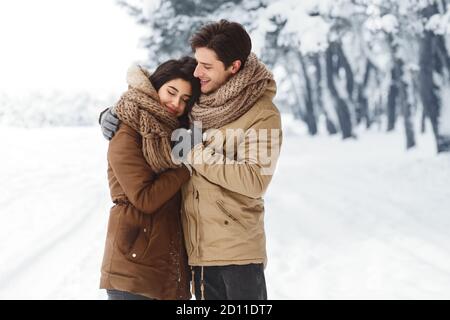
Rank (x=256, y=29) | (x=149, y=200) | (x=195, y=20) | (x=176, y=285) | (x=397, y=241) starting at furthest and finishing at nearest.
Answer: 1. (x=195, y=20)
2. (x=256, y=29)
3. (x=397, y=241)
4. (x=176, y=285)
5. (x=149, y=200)

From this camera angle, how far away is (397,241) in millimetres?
7398

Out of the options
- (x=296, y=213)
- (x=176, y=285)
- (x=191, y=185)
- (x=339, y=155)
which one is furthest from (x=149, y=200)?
(x=339, y=155)

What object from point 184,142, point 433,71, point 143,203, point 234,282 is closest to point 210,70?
point 184,142

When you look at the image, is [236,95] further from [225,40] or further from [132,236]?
[132,236]

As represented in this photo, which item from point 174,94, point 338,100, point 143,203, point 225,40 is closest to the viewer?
point 143,203

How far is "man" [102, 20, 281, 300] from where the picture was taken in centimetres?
286

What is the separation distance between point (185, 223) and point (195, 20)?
1116 centimetres

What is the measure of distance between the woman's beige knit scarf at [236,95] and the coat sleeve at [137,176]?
0.38m

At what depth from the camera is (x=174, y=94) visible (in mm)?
3090

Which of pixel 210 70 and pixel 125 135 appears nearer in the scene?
pixel 125 135

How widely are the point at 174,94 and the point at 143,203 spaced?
69 cm

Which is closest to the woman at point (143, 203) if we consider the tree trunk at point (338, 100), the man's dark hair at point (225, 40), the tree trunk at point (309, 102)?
the man's dark hair at point (225, 40)

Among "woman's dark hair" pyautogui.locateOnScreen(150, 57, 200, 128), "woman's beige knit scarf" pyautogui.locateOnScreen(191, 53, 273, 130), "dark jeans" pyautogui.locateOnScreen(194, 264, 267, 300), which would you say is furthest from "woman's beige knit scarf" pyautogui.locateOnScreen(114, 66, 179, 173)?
"dark jeans" pyautogui.locateOnScreen(194, 264, 267, 300)

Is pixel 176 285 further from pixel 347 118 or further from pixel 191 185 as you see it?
pixel 347 118
